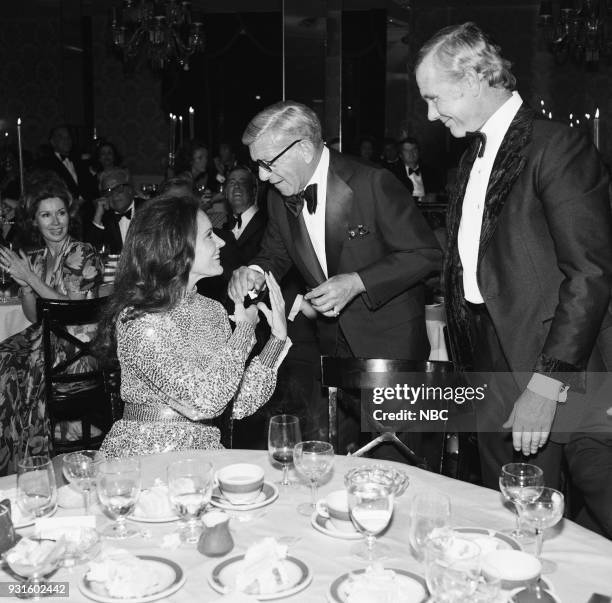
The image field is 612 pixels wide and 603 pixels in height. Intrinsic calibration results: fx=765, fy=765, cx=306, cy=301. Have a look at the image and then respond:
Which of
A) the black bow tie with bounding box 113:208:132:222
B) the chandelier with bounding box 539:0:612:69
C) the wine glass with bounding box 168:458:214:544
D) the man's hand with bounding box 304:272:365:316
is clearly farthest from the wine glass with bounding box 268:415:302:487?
the chandelier with bounding box 539:0:612:69

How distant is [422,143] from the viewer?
12.1 metres

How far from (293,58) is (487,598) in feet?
20.0

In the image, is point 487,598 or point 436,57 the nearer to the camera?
point 487,598

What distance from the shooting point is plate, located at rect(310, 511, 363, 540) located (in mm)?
1422

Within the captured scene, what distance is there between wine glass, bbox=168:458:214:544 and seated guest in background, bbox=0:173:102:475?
7.26 ft

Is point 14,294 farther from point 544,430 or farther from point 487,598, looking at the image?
point 487,598

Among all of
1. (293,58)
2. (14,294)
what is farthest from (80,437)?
(293,58)

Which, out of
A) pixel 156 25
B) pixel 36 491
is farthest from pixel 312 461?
pixel 156 25

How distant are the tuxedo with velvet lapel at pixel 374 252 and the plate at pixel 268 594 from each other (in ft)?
5.03

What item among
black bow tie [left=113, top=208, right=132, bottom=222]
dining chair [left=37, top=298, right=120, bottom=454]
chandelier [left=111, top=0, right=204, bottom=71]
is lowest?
dining chair [left=37, top=298, right=120, bottom=454]

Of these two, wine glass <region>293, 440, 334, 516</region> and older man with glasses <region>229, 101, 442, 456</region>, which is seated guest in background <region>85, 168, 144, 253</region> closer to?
older man with glasses <region>229, 101, 442, 456</region>

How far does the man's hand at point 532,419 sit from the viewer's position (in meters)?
2.00

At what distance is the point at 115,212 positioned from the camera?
598cm

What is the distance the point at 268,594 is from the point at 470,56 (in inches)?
58.9
